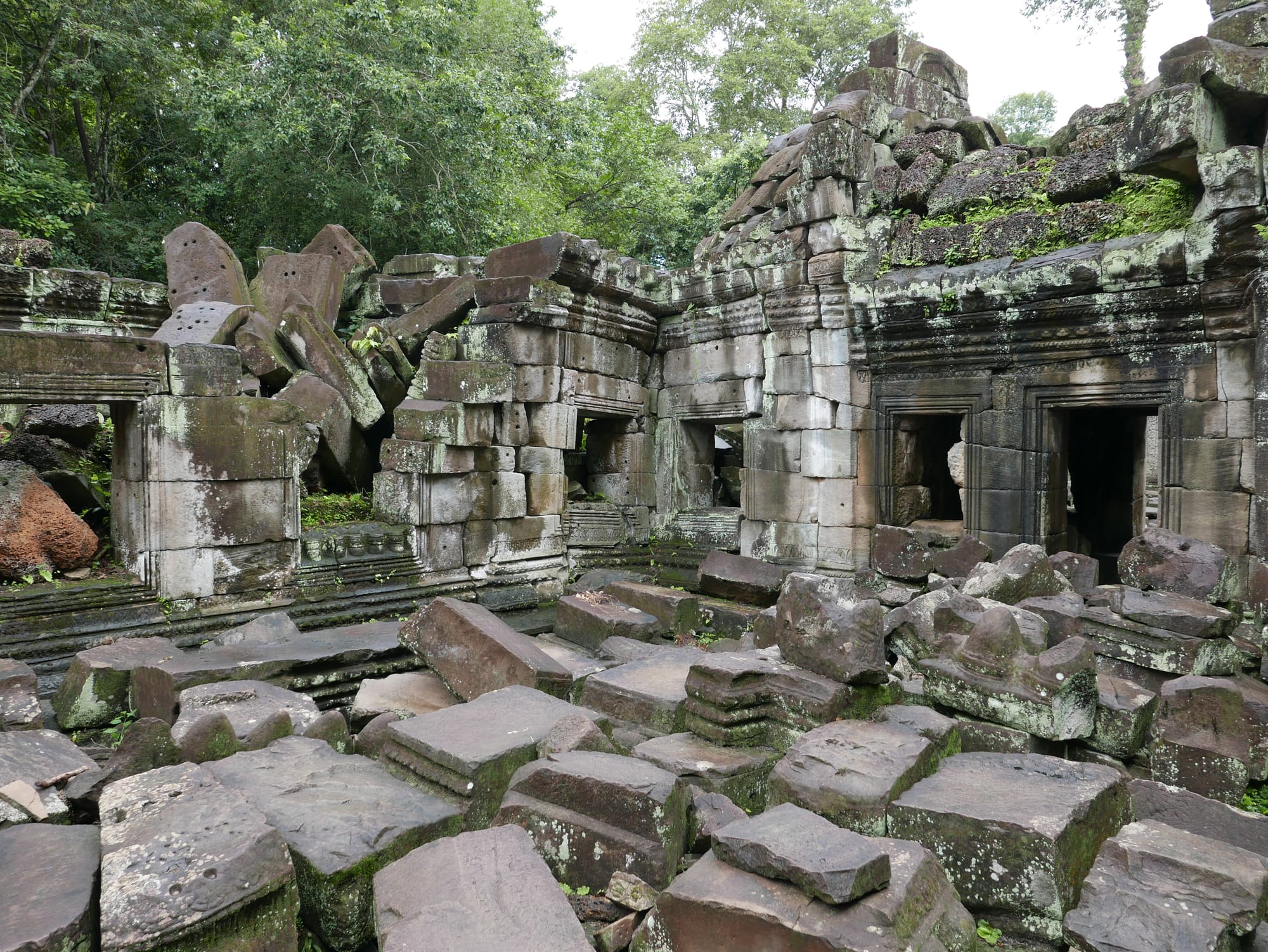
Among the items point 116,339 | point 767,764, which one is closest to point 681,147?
point 116,339

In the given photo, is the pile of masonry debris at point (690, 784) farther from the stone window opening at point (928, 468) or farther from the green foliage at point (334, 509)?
the stone window opening at point (928, 468)

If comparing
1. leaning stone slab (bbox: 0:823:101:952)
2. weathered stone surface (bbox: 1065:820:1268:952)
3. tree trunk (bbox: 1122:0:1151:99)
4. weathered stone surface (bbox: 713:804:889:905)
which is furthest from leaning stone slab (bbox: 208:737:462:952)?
tree trunk (bbox: 1122:0:1151:99)

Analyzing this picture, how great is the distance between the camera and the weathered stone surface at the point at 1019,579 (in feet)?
16.2

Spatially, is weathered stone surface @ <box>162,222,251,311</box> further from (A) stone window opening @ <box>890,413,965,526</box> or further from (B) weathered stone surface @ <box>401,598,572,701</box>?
(A) stone window opening @ <box>890,413,965,526</box>

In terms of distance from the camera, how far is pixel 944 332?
6898mm

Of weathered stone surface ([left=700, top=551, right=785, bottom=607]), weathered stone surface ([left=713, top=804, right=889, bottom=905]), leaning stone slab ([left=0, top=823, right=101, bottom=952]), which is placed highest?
weathered stone surface ([left=700, top=551, right=785, bottom=607])

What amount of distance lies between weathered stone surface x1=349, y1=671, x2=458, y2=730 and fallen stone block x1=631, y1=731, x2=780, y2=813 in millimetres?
1371

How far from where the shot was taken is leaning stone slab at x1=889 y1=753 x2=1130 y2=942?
266cm

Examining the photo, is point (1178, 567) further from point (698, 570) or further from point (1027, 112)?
point (1027, 112)

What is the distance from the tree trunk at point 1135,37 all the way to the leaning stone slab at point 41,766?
18007mm

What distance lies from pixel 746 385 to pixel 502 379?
2455mm

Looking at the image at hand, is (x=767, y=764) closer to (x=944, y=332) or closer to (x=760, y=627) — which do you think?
(x=760, y=627)

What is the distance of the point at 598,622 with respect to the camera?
628 cm

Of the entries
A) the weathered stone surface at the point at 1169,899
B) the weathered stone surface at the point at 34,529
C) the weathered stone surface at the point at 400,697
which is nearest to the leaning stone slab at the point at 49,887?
the weathered stone surface at the point at 400,697
